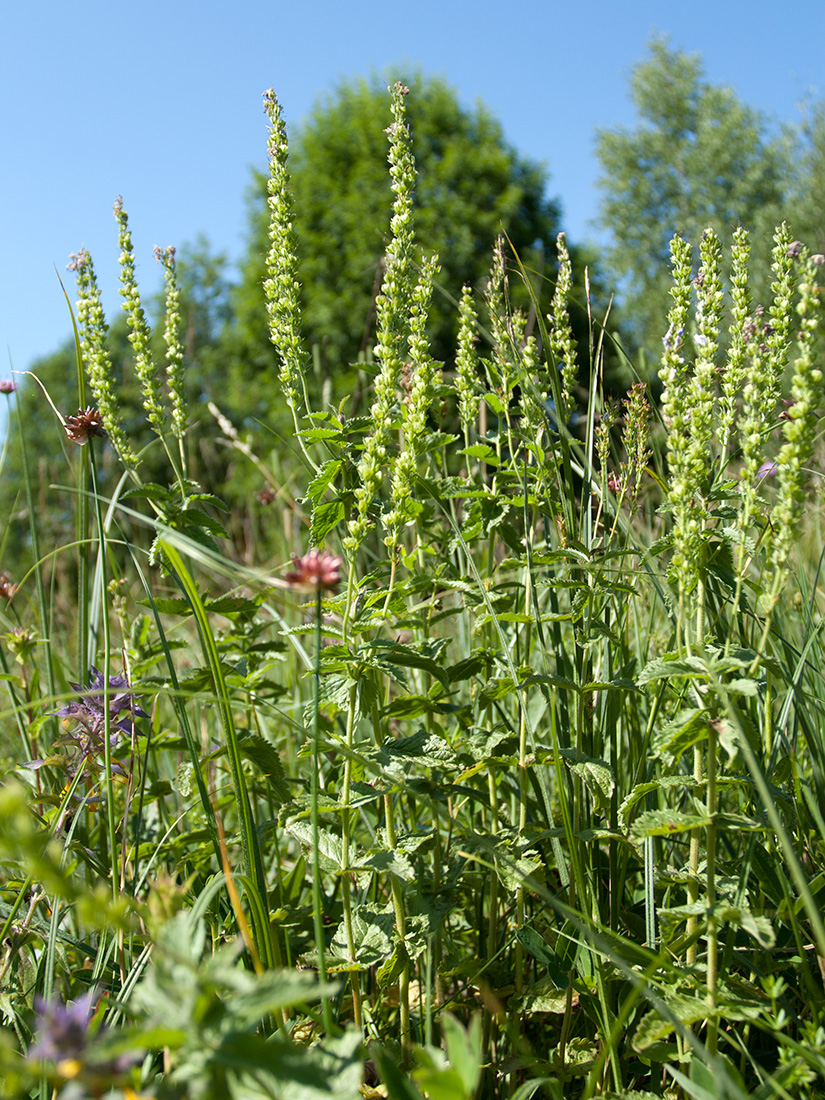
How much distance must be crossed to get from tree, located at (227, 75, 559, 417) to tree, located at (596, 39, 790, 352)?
9096 mm

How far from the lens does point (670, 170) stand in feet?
85.8

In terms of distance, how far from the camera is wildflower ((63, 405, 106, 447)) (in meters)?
1.83

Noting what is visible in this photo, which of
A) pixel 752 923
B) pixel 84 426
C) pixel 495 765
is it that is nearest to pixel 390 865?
pixel 495 765

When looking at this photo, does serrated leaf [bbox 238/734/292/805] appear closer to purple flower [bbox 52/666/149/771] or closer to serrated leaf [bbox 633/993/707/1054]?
purple flower [bbox 52/666/149/771]

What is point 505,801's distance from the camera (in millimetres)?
2227

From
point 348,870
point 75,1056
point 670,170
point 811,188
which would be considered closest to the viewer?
point 75,1056

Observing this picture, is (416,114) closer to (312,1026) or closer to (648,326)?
(648,326)

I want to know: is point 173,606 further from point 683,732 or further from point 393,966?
point 683,732

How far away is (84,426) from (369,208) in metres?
13.8

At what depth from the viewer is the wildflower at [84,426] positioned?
72.1 inches

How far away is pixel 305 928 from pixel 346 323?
13538mm

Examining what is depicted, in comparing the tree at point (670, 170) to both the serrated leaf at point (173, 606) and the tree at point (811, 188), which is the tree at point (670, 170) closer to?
the tree at point (811, 188)

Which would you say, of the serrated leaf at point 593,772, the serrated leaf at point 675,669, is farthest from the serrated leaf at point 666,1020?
the serrated leaf at point 675,669

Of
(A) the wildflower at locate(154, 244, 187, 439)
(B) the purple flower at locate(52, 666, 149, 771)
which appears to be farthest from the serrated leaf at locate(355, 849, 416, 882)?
(A) the wildflower at locate(154, 244, 187, 439)
